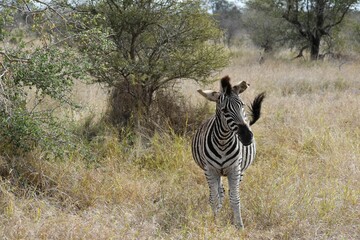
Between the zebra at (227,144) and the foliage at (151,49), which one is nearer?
the zebra at (227,144)

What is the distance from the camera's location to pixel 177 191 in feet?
16.1

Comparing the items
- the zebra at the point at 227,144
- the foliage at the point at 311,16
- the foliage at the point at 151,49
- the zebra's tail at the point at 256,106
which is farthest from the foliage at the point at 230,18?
the zebra at the point at 227,144

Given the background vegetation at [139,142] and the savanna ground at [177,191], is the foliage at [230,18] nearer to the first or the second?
the background vegetation at [139,142]

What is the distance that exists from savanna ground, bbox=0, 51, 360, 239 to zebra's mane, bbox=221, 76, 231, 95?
1250mm

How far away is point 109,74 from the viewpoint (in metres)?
6.89

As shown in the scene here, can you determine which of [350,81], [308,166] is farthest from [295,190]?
[350,81]

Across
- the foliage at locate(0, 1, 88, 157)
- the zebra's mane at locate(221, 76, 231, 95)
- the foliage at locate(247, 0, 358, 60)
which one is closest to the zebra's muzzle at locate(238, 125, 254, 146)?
the zebra's mane at locate(221, 76, 231, 95)

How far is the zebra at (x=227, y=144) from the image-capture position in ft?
12.5

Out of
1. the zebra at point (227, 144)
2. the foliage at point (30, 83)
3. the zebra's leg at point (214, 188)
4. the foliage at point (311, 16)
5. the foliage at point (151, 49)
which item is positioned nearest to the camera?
the zebra at point (227, 144)

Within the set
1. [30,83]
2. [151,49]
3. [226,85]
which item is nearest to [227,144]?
[226,85]

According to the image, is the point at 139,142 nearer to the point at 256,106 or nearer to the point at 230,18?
the point at 256,106

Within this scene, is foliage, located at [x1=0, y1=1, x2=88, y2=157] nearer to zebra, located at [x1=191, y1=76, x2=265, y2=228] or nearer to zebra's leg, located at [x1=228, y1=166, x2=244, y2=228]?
zebra, located at [x1=191, y1=76, x2=265, y2=228]

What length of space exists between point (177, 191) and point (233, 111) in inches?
59.0

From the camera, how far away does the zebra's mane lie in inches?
154
